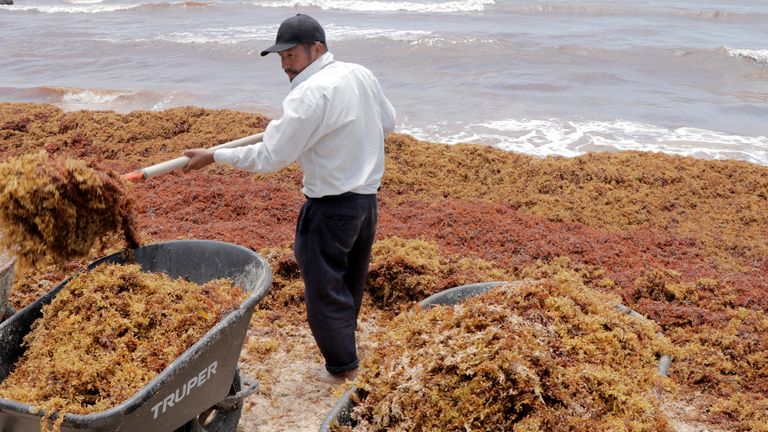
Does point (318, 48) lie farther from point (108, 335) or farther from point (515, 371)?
point (515, 371)

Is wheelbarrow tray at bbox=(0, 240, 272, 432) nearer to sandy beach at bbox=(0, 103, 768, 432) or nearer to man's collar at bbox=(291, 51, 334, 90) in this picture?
sandy beach at bbox=(0, 103, 768, 432)

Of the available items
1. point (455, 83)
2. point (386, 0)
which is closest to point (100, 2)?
point (386, 0)

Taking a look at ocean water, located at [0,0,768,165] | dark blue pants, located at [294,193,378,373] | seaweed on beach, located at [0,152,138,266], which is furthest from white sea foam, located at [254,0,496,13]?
seaweed on beach, located at [0,152,138,266]

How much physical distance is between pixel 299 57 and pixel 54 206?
1.43 m

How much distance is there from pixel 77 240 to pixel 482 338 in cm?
209

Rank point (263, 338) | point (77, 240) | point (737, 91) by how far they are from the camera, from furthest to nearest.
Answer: point (737, 91)
point (263, 338)
point (77, 240)

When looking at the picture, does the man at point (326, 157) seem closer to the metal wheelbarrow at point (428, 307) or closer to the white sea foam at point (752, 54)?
the metal wheelbarrow at point (428, 307)

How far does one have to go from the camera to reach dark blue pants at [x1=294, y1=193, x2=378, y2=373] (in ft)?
12.4

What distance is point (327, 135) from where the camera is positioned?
3604 millimetres

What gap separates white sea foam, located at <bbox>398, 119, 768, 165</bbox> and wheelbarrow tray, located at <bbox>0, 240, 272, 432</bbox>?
307 inches

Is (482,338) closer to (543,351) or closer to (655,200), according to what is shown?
(543,351)

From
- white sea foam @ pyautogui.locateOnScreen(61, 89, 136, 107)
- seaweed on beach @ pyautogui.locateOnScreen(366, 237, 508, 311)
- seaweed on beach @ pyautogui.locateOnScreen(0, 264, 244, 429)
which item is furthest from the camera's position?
white sea foam @ pyautogui.locateOnScreen(61, 89, 136, 107)

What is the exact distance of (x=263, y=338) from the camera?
4711 millimetres

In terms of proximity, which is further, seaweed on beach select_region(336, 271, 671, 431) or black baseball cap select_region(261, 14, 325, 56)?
black baseball cap select_region(261, 14, 325, 56)
